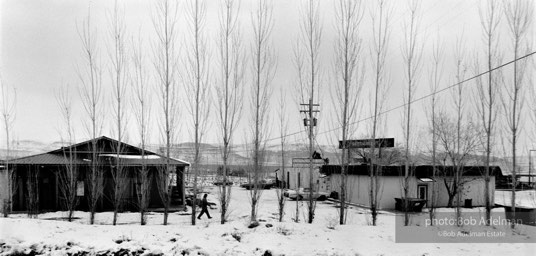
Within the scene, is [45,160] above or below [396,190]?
above

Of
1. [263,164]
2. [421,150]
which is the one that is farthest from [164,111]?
[421,150]

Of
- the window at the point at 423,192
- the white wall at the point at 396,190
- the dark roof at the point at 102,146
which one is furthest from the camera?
the window at the point at 423,192

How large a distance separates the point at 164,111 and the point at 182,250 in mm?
6778

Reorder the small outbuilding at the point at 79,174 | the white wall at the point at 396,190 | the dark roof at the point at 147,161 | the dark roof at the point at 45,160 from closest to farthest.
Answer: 1. the dark roof at the point at 45,160
2. the small outbuilding at the point at 79,174
3. the dark roof at the point at 147,161
4. the white wall at the point at 396,190

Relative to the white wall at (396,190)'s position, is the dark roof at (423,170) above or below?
above

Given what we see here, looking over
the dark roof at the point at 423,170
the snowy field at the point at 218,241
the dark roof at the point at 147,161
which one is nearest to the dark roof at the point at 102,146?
the dark roof at the point at 147,161

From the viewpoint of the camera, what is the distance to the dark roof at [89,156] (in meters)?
20.5

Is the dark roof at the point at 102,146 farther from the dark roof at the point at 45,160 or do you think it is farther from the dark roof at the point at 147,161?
the dark roof at the point at 147,161

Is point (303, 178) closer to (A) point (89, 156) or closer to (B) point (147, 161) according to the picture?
(B) point (147, 161)

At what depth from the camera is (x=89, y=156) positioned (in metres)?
21.9

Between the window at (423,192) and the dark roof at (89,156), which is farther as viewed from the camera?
the window at (423,192)

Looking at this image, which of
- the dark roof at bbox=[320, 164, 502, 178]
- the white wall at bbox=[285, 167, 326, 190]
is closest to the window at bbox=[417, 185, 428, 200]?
the dark roof at bbox=[320, 164, 502, 178]

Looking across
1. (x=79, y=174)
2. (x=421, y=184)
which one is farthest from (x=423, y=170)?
(x=79, y=174)

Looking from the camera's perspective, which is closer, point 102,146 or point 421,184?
point 102,146
